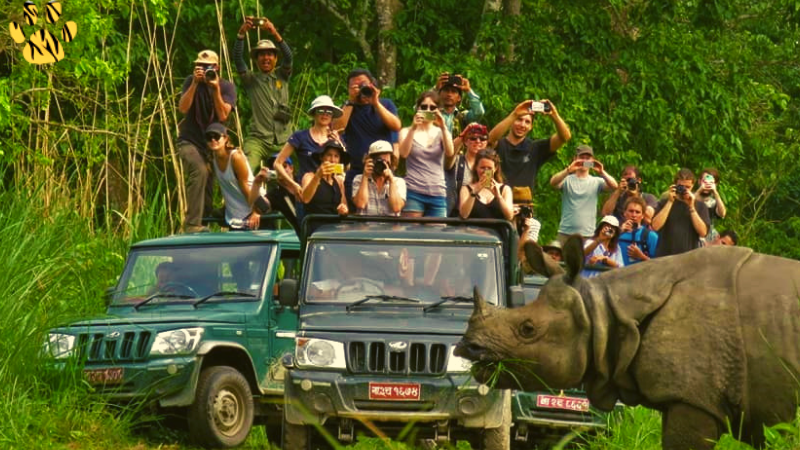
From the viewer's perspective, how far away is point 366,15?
91.8ft

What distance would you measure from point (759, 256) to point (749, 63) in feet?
69.6

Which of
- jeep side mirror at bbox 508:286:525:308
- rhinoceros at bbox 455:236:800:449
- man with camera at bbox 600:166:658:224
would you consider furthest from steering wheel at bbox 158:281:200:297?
rhinoceros at bbox 455:236:800:449

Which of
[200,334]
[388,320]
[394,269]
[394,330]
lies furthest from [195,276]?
[394,330]

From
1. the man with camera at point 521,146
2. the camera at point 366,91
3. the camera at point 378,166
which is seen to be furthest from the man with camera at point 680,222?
the camera at point 378,166

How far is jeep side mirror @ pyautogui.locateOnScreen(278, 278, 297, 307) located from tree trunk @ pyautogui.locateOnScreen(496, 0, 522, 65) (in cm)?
1388

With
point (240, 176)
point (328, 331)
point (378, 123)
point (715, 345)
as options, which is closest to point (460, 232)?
point (328, 331)

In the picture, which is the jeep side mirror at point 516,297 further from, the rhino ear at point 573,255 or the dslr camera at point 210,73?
the dslr camera at point 210,73

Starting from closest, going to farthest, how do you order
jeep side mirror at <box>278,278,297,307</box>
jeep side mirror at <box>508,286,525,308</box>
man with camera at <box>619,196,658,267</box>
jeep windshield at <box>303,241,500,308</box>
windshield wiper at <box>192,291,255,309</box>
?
jeep side mirror at <box>508,286,525,308</box>, jeep side mirror at <box>278,278,297,307</box>, jeep windshield at <box>303,241,500,308</box>, windshield wiper at <box>192,291,255,309</box>, man with camera at <box>619,196,658,267</box>

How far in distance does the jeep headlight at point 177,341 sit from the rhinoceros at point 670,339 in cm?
498

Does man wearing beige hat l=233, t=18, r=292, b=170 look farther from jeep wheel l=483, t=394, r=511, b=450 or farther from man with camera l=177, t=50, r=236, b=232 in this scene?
jeep wheel l=483, t=394, r=511, b=450

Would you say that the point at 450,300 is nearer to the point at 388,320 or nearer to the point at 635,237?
the point at 388,320

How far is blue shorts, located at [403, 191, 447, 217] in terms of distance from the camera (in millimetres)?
14992

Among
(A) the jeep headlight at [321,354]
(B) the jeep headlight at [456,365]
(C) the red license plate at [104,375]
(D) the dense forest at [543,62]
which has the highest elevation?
(A) the jeep headlight at [321,354]

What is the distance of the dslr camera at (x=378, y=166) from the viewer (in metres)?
14.1
